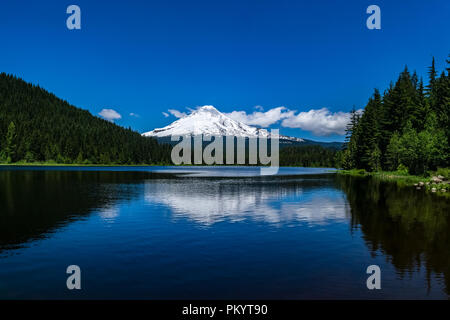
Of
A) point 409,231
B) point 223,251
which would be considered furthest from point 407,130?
point 223,251

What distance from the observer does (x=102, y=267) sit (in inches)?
617

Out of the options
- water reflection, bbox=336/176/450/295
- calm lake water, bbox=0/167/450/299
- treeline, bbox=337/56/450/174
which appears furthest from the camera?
treeline, bbox=337/56/450/174

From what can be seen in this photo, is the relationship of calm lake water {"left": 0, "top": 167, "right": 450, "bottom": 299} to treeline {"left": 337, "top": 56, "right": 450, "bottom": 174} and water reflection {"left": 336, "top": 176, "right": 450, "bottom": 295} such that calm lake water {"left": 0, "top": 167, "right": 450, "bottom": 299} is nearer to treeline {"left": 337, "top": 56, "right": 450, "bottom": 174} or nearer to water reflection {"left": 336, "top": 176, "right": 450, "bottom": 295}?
water reflection {"left": 336, "top": 176, "right": 450, "bottom": 295}

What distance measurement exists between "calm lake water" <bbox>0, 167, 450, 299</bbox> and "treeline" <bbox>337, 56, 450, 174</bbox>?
1693 inches

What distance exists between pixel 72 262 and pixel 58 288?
3630 millimetres

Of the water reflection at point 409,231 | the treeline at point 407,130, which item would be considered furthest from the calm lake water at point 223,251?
the treeline at point 407,130

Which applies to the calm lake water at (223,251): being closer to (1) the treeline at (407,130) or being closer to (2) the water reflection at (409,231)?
(2) the water reflection at (409,231)

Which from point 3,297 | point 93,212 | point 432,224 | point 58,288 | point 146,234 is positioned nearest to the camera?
point 3,297

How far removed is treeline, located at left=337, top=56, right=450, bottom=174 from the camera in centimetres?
7081

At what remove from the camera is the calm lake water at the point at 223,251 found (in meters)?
13.0

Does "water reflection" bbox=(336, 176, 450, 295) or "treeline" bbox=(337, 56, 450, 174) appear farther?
"treeline" bbox=(337, 56, 450, 174)

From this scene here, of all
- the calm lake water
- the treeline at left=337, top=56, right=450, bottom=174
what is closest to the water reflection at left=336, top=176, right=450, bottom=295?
the calm lake water
